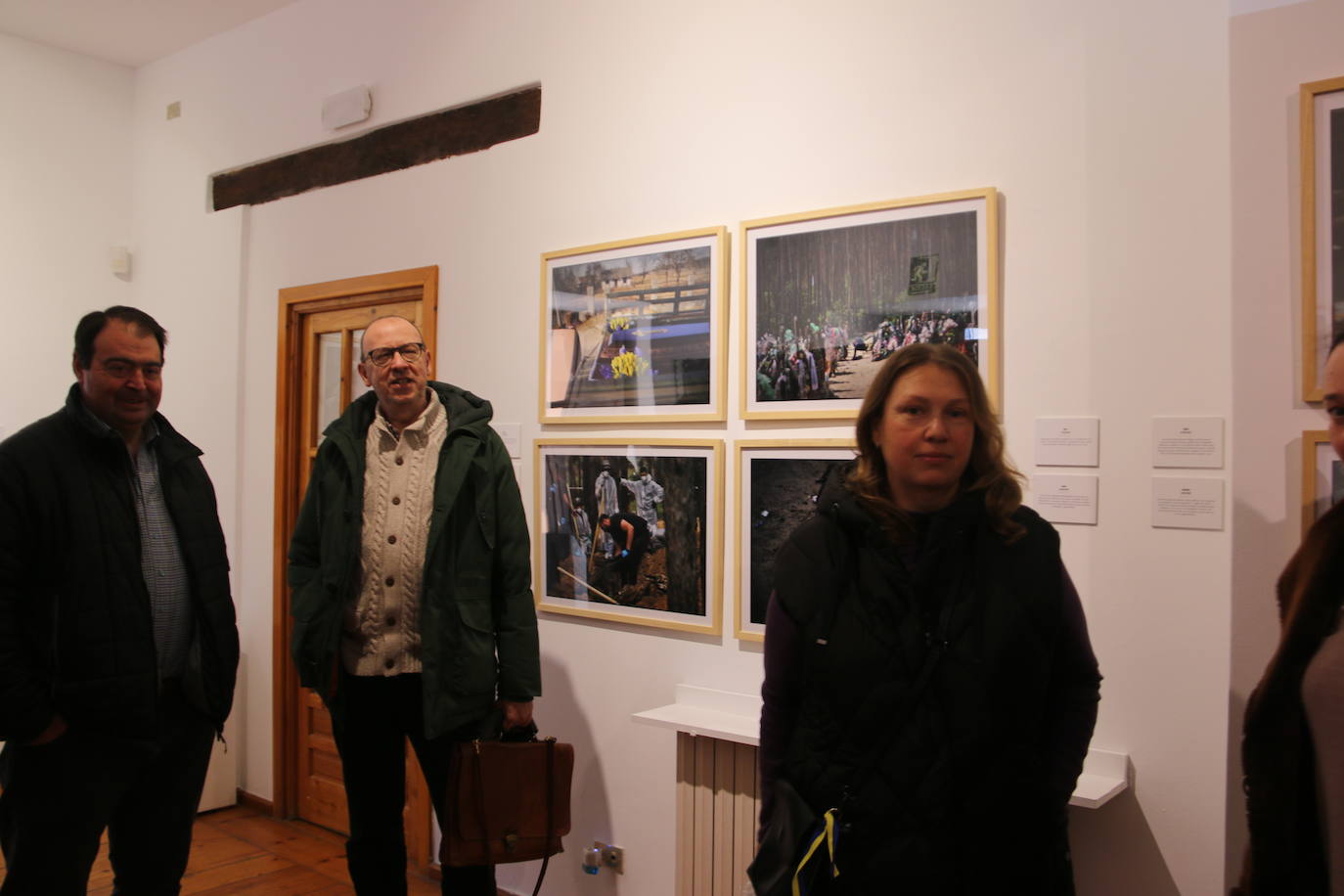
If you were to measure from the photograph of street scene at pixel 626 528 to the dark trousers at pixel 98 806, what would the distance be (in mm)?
1090

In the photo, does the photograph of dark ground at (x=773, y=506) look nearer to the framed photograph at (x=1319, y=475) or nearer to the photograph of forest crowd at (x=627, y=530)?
the photograph of forest crowd at (x=627, y=530)

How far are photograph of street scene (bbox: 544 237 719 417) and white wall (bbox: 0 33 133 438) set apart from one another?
2830mm

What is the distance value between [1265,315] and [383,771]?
2229 millimetres

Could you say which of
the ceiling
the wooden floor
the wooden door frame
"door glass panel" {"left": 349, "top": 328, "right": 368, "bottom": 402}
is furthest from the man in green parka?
the ceiling

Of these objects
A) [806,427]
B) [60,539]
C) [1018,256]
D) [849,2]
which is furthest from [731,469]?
[60,539]

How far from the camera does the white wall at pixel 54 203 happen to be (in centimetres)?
427

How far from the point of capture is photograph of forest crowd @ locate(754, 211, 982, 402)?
220cm

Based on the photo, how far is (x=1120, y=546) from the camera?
201 cm

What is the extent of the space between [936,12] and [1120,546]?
1.30 metres

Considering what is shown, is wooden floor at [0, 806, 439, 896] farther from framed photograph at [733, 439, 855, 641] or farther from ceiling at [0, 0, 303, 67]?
ceiling at [0, 0, 303, 67]

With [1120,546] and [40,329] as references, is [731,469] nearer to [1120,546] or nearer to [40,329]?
[1120,546]

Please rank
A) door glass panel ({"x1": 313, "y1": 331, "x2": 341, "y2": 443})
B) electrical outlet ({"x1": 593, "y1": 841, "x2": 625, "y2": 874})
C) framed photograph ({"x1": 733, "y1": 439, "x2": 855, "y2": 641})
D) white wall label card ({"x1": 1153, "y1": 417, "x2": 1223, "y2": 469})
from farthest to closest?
door glass panel ({"x1": 313, "y1": 331, "x2": 341, "y2": 443})
electrical outlet ({"x1": 593, "y1": 841, "x2": 625, "y2": 874})
framed photograph ({"x1": 733, "y1": 439, "x2": 855, "y2": 641})
white wall label card ({"x1": 1153, "y1": 417, "x2": 1223, "y2": 469})

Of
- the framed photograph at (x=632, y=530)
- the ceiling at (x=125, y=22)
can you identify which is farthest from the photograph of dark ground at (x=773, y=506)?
the ceiling at (x=125, y=22)

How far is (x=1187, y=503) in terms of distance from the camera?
1932mm
